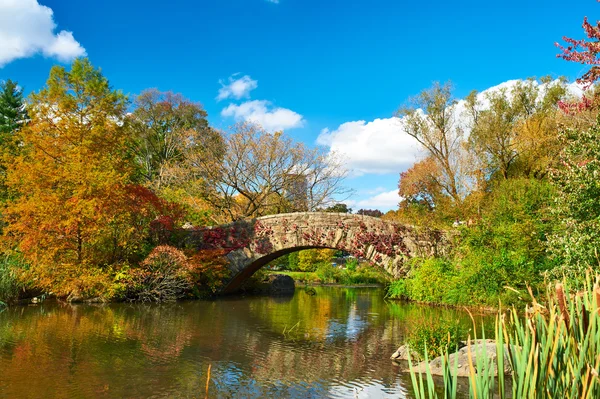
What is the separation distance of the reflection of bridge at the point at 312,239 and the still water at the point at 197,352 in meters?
2.45

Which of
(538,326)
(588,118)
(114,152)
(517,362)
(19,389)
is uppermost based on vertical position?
(588,118)

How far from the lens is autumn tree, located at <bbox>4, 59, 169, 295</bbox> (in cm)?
1394

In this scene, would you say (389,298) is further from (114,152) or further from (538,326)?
(538,326)

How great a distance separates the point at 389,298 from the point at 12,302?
11805mm

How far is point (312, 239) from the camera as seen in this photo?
16672mm

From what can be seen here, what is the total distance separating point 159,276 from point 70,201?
343cm

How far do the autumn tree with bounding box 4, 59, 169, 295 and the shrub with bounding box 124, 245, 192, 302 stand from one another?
93cm

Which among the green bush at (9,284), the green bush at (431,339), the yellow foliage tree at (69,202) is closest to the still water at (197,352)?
the green bush at (431,339)

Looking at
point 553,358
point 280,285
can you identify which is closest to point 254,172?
point 280,285

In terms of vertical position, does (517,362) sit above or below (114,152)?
below

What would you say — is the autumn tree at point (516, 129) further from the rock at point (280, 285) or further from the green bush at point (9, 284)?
the green bush at point (9, 284)

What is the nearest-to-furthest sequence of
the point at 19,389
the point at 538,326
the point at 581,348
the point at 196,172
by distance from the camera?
the point at 581,348
the point at 538,326
the point at 19,389
the point at 196,172

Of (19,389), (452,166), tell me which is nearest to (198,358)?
(19,389)

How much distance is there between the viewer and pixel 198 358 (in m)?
7.54
